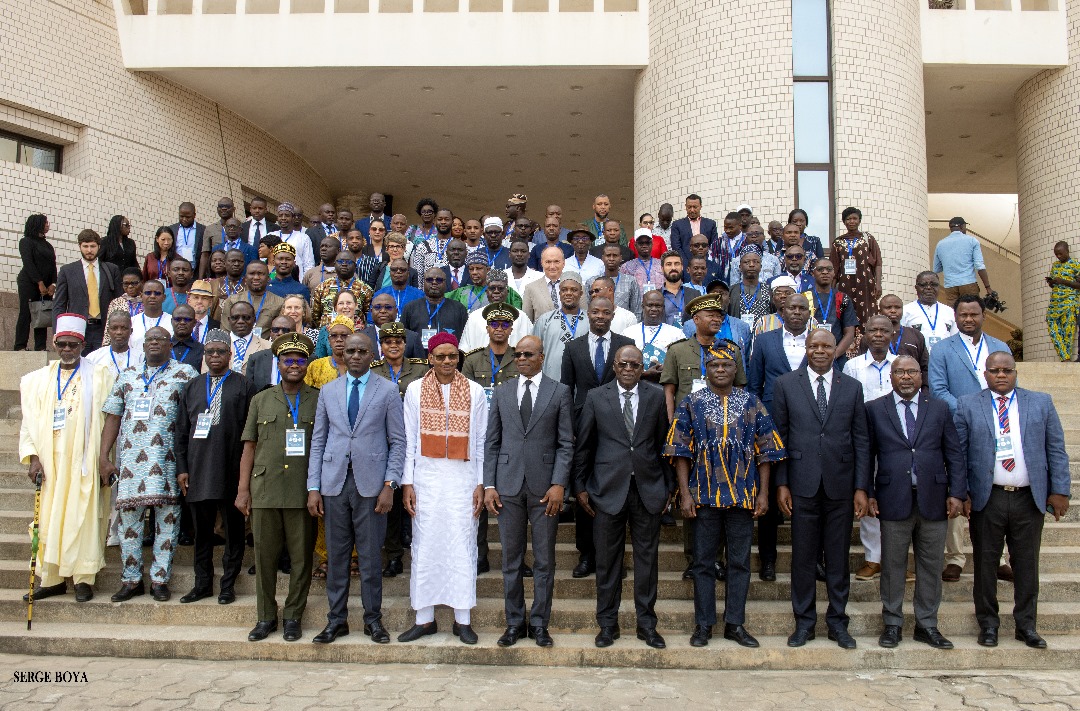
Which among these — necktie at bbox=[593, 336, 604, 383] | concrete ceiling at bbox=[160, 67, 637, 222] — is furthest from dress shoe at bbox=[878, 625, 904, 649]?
concrete ceiling at bbox=[160, 67, 637, 222]

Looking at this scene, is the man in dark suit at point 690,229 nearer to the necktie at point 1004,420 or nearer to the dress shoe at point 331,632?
the necktie at point 1004,420

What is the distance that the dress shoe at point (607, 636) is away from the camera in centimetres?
563

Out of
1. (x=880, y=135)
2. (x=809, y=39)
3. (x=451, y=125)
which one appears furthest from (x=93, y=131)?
(x=880, y=135)

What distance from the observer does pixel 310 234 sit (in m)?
11.1

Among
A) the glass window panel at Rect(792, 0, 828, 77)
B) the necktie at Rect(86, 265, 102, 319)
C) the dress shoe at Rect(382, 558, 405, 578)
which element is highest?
the glass window panel at Rect(792, 0, 828, 77)

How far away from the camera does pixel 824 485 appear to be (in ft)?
18.8

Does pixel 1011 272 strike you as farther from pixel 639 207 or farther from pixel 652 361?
pixel 652 361

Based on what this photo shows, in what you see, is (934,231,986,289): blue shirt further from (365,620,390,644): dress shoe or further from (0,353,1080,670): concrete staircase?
(365,620,390,644): dress shoe

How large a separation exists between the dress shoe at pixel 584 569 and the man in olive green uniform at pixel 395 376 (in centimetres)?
133

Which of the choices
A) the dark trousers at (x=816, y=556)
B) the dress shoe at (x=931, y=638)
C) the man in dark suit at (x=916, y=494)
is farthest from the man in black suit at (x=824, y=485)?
the dress shoe at (x=931, y=638)

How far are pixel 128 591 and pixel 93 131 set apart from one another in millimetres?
9050

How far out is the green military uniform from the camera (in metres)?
5.83

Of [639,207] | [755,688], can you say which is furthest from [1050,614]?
[639,207]

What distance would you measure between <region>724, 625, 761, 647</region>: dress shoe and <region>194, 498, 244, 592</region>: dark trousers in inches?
139
